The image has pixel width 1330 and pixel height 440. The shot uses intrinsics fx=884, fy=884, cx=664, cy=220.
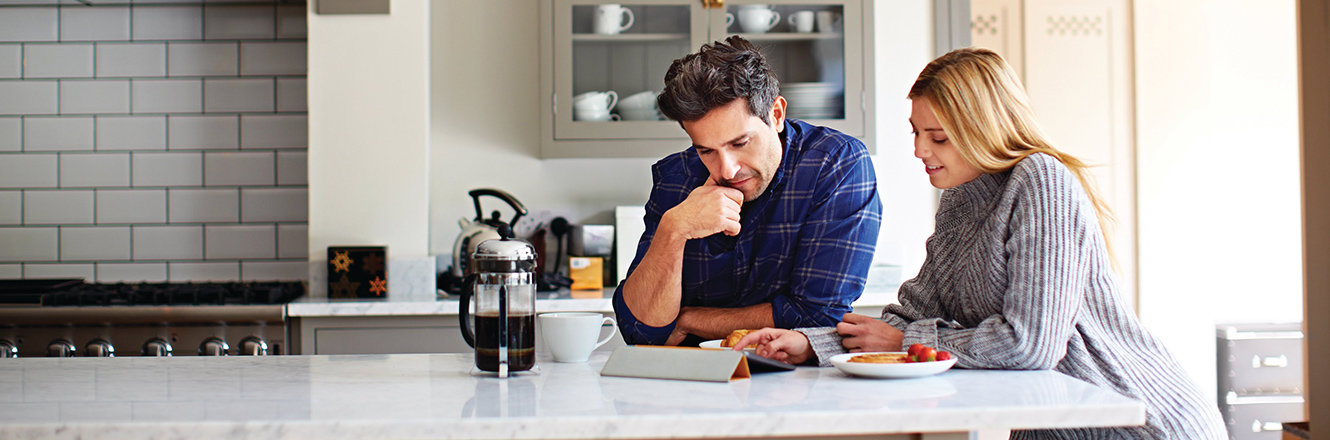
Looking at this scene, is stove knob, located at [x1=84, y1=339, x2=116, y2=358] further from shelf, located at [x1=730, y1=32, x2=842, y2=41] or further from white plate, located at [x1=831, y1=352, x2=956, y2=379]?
white plate, located at [x1=831, y1=352, x2=956, y2=379]

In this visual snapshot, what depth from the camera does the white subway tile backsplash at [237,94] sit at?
322cm

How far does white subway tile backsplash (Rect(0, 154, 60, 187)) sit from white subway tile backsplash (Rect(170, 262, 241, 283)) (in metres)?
0.55

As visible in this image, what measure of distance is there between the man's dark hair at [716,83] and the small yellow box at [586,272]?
1388 mm

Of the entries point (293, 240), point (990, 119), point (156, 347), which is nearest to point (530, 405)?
point (990, 119)

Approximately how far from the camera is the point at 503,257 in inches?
48.6

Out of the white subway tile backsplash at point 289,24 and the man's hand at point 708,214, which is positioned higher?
the white subway tile backsplash at point 289,24

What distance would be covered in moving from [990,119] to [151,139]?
3.00 meters

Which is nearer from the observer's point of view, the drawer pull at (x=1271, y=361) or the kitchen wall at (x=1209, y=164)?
the drawer pull at (x=1271, y=361)

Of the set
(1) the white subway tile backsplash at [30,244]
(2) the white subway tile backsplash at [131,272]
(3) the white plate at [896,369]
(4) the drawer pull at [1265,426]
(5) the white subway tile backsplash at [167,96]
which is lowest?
(4) the drawer pull at [1265,426]

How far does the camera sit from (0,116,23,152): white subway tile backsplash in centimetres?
323

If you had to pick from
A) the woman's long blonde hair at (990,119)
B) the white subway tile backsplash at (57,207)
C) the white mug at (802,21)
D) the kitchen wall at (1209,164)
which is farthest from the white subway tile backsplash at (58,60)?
the kitchen wall at (1209,164)

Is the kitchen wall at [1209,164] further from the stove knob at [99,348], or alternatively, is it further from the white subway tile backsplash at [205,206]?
the stove knob at [99,348]

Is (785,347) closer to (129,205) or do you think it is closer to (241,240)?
(241,240)

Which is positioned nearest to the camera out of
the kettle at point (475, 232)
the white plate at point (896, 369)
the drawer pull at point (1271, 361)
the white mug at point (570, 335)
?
the white plate at point (896, 369)
